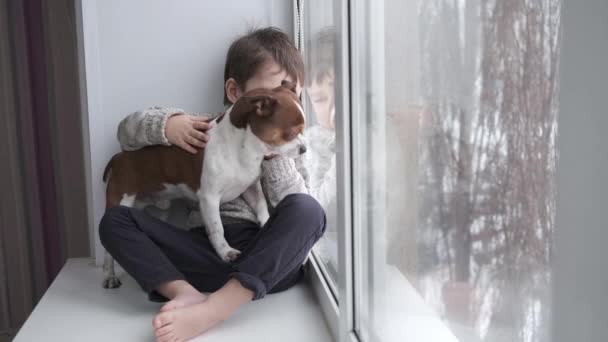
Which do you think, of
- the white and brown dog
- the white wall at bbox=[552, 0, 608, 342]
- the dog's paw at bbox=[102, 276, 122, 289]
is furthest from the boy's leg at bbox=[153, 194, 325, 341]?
the white wall at bbox=[552, 0, 608, 342]

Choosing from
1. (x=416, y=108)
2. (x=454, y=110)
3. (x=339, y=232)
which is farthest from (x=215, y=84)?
(x=454, y=110)

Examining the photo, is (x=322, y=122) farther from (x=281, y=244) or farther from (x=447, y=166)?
(x=447, y=166)

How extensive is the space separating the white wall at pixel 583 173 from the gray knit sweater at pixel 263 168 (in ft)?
2.90

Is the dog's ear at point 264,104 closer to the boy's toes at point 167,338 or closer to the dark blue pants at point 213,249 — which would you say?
the dark blue pants at point 213,249

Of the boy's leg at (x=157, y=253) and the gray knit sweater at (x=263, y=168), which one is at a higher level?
the gray knit sweater at (x=263, y=168)

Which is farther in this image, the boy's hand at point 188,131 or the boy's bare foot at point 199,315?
the boy's hand at point 188,131

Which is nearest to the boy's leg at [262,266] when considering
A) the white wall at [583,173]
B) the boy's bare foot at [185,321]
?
the boy's bare foot at [185,321]

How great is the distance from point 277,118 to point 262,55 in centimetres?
32

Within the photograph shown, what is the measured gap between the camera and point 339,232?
3.12 feet

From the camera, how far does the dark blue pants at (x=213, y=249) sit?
1.05 meters

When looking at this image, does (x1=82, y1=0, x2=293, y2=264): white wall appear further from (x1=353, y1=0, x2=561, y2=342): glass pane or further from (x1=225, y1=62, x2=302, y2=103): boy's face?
(x1=353, y1=0, x2=561, y2=342): glass pane

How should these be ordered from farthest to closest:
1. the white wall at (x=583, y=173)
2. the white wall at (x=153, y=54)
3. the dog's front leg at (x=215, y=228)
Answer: the white wall at (x=153, y=54) < the dog's front leg at (x=215, y=228) < the white wall at (x=583, y=173)

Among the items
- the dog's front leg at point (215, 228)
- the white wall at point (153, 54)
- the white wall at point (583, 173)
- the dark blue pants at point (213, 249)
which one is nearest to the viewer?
the white wall at point (583, 173)

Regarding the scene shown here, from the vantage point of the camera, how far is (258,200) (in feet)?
4.20
